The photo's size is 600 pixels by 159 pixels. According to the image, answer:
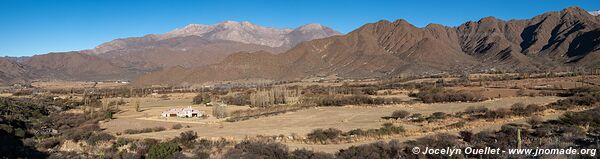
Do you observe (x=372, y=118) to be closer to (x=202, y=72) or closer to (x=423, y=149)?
(x=423, y=149)

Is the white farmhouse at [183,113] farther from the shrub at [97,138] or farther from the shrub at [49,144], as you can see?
the shrub at [49,144]

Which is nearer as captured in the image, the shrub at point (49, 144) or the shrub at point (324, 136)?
the shrub at point (324, 136)

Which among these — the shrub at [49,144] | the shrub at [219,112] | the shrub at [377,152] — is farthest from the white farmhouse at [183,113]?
the shrub at [377,152]

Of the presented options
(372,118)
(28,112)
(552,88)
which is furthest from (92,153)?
(552,88)

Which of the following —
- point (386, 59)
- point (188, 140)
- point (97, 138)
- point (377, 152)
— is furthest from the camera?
point (386, 59)

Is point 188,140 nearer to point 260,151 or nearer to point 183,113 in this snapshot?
point 260,151

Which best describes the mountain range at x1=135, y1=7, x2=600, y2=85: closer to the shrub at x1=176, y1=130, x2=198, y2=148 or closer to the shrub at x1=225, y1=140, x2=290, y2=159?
the shrub at x1=176, y1=130, x2=198, y2=148

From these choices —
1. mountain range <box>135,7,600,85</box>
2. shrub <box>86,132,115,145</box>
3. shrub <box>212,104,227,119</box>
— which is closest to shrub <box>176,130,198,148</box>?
shrub <box>86,132,115,145</box>

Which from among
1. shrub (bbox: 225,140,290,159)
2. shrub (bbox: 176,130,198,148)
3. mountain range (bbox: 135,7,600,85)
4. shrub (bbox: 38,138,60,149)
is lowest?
shrub (bbox: 38,138,60,149)
